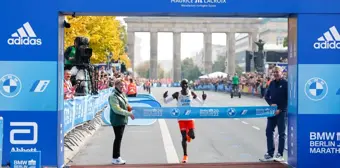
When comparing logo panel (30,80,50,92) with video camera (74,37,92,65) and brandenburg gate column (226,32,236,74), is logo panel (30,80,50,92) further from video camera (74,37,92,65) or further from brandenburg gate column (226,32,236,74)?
brandenburg gate column (226,32,236,74)

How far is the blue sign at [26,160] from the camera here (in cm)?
1076

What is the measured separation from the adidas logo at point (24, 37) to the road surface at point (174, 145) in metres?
3.77

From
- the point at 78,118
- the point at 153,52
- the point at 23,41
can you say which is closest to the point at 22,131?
the point at 23,41

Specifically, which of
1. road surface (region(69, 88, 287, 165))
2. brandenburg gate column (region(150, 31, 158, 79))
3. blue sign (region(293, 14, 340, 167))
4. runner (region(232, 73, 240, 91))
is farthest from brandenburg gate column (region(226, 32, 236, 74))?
blue sign (region(293, 14, 340, 167))

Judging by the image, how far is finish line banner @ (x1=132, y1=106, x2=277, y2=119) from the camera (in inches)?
518

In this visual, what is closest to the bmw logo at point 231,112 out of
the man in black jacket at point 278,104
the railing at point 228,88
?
the man in black jacket at point 278,104

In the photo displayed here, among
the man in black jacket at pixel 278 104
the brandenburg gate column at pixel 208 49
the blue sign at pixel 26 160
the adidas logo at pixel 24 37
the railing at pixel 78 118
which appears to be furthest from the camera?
the brandenburg gate column at pixel 208 49

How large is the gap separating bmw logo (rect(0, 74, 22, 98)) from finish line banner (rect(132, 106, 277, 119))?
273 centimetres

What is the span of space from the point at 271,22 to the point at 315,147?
162715mm

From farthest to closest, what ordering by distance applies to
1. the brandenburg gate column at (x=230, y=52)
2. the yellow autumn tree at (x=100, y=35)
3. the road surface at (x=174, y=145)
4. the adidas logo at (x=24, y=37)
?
the brandenburg gate column at (x=230, y=52), the yellow autumn tree at (x=100, y=35), the road surface at (x=174, y=145), the adidas logo at (x=24, y=37)

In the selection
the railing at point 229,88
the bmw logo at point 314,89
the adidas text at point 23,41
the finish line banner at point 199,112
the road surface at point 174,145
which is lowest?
the road surface at point 174,145

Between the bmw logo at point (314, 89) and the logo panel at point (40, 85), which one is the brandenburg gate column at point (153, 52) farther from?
the logo panel at point (40, 85)

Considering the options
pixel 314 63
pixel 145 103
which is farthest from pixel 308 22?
pixel 145 103

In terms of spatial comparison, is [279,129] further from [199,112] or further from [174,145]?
[174,145]
